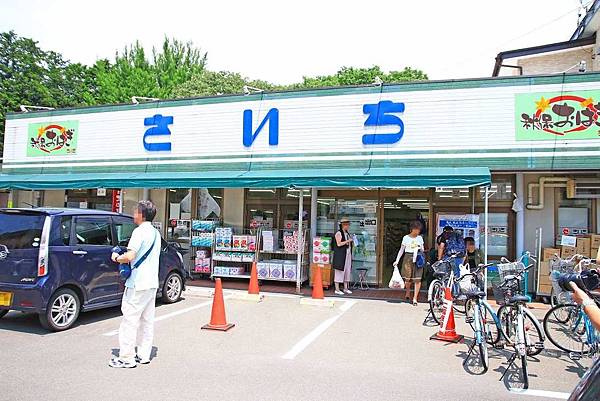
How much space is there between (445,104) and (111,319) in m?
8.03

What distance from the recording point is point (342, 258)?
1043 cm

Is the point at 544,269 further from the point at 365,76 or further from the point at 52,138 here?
the point at 365,76

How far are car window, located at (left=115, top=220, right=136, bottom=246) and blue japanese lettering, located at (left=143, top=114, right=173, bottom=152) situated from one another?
477 centimetres

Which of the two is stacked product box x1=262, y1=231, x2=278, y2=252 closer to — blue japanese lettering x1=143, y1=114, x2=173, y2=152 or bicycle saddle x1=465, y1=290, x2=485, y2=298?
blue japanese lettering x1=143, y1=114, x2=173, y2=152

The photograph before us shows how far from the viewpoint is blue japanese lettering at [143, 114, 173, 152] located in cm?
1266

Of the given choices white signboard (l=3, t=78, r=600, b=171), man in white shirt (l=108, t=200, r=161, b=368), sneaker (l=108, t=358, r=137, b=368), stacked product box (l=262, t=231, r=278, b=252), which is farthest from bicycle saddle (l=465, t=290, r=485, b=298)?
stacked product box (l=262, t=231, r=278, b=252)

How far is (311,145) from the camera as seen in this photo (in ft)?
37.0

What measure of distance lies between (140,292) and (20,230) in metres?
2.73

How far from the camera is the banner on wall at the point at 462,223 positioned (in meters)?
10.8

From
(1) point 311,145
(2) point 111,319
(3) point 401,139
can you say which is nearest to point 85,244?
(2) point 111,319

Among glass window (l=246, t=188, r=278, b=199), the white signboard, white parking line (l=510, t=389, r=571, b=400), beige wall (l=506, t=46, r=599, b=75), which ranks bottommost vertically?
white parking line (l=510, t=389, r=571, b=400)

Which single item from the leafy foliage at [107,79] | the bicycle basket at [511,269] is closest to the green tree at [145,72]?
the leafy foliage at [107,79]

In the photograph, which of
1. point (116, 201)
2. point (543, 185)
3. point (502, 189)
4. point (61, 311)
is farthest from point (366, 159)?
point (116, 201)

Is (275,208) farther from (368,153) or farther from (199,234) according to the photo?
(368,153)
